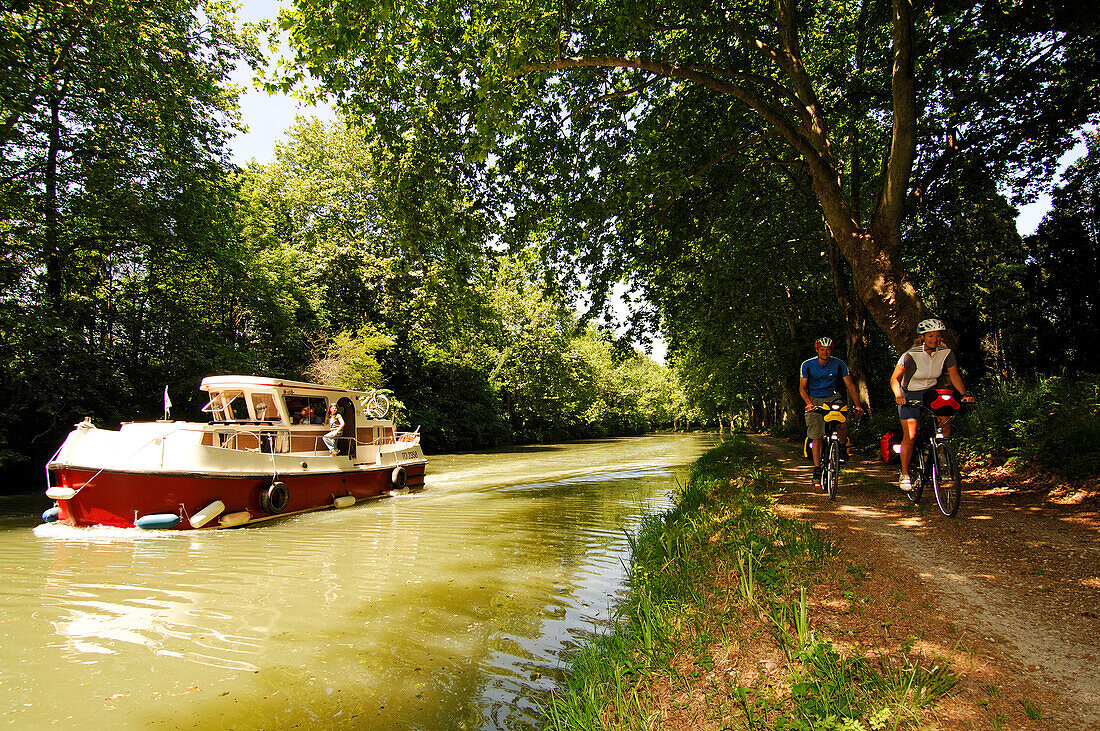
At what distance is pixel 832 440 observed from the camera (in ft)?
25.1

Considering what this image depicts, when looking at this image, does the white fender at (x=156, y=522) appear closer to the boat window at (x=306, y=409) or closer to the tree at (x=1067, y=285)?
the boat window at (x=306, y=409)

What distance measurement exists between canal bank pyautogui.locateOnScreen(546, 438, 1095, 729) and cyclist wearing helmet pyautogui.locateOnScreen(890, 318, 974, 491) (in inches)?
44.7

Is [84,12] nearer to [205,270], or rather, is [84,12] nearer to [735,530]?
[205,270]

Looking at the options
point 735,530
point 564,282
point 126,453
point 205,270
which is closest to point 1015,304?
point 564,282

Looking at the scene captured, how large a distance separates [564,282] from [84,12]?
52.7ft

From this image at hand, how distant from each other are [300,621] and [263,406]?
29.7ft

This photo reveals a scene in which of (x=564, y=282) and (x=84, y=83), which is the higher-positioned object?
(x=84, y=83)

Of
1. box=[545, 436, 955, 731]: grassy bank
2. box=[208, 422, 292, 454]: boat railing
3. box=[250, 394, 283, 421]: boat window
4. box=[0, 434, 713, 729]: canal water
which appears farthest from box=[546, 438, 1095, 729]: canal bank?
box=[250, 394, 283, 421]: boat window

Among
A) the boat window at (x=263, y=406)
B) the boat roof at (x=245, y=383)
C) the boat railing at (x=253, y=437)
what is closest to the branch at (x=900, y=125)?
the boat roof at (x=245, y=383)

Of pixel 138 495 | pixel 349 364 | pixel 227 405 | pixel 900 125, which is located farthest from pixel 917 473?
pixel 349 364

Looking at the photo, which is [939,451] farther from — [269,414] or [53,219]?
[53,219]

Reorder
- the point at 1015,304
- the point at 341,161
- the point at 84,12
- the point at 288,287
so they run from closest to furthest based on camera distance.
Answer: the point at 84,12
the point at 1015,304
the point at 288,287
the point at 341,161

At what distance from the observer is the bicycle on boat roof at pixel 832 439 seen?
7410 millimetres

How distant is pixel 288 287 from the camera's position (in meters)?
27.7
